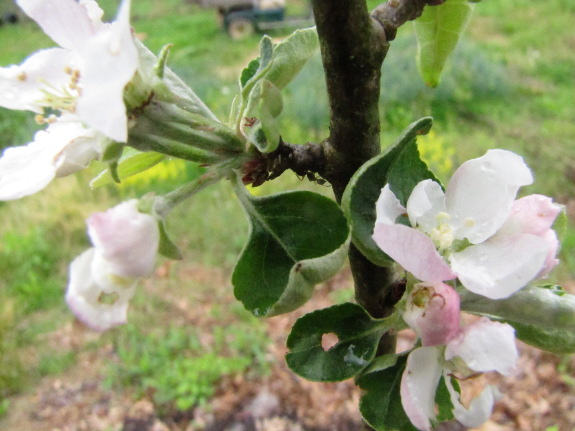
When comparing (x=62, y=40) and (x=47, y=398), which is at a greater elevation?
(x=62, y=40)

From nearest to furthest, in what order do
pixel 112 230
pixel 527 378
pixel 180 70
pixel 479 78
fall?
1. pixel 112 230
2. pixel 527 378
3. pixel 479 78
4. pixel 180 70

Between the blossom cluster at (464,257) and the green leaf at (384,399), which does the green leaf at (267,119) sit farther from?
the green leaf at (384,399)

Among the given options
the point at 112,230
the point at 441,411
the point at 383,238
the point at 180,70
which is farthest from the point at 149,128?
the point at 180,70

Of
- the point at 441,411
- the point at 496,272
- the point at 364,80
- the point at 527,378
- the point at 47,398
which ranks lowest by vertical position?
the point at 527,378

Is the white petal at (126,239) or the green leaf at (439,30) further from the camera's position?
the green leaf at (439,30)

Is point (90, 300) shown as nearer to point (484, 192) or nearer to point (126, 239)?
point (126, 239)

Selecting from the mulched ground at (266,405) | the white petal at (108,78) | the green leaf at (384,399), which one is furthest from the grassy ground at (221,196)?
the white petal at (108,78)

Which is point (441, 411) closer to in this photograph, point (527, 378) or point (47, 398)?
point (527, 378)
